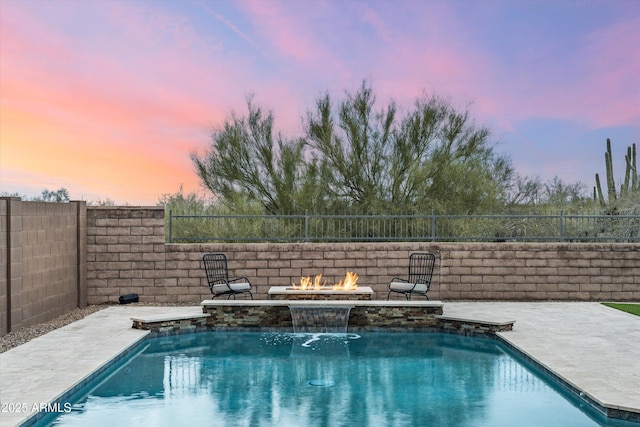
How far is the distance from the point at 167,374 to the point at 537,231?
8.54 meters

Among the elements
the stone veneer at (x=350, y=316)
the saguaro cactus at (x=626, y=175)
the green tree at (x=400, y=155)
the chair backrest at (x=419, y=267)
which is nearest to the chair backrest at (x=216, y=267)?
the stone veneer at (x=350, y=316)

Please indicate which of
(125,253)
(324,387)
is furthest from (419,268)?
(324,387)

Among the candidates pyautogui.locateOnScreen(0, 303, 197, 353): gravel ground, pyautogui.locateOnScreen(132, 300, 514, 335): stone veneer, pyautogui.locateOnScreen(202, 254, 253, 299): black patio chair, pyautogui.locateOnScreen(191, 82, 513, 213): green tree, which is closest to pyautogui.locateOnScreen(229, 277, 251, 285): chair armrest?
pyautogui.locateOnScreen(202, 254, 253, 299): black patio chair

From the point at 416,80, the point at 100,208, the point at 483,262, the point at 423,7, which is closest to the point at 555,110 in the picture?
the point at 416,80

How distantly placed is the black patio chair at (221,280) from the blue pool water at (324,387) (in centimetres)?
168

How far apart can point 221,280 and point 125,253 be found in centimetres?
200

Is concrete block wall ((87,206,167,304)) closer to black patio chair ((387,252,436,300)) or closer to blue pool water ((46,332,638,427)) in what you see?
blue pool water ((46,332,638,427))

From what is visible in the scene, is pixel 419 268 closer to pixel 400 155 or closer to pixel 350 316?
pixel 350 316

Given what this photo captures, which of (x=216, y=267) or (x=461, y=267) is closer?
(x=216, y=267)

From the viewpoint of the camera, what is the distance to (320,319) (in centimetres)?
964

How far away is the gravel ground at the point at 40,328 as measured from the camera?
26.5 feet

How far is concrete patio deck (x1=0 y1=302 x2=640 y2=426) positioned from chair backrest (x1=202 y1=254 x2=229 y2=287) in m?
1.03

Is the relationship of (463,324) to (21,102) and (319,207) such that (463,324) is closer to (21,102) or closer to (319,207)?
(319,207)

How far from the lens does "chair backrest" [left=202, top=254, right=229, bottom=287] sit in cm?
1167
